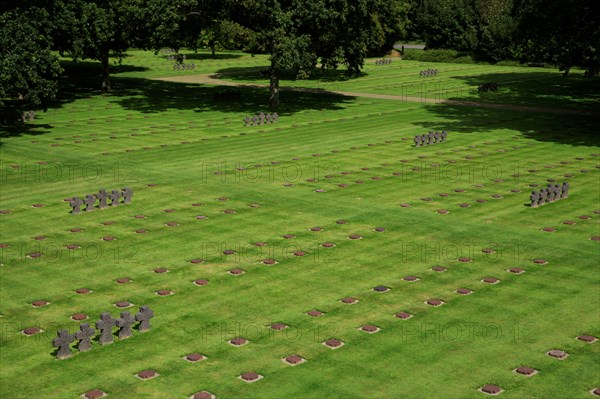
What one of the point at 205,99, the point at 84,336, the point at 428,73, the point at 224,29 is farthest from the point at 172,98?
the point at 84,336

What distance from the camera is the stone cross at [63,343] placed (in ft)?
63.3

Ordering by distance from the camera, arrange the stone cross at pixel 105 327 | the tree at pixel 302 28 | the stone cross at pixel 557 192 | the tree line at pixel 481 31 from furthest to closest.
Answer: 1. the tree line at pixel 481 31
2. the tree at pixel 302 28
3. the stone cross at pixel 557 192
4. the stone cross at pixel 105 327

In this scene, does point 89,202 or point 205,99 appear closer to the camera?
point 89,202

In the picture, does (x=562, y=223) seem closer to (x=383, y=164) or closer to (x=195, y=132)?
(x=383, y=164)

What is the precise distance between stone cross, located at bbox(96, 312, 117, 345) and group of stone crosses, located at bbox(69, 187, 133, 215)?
506 inches

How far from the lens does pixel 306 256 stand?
27.0 meters

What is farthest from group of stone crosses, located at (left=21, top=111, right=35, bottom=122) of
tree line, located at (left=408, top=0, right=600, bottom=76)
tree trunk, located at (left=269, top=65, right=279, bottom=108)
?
tree line, located at (left=408, top=0, right=600, bottom=76)

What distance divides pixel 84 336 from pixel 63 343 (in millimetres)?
574

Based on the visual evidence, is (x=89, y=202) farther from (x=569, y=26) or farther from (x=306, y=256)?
(x=569, y=26)

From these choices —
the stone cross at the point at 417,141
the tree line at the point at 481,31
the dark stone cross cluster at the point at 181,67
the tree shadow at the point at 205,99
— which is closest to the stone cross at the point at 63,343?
the stone cross at the point at 417,141

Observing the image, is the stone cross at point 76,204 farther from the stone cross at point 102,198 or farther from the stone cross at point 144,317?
the stone cross at point 144,317

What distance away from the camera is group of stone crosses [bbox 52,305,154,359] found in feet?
63.6

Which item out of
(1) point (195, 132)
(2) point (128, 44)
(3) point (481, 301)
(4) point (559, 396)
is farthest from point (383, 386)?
(2) point (128, 44)

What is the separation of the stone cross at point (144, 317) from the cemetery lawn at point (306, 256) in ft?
0.94
